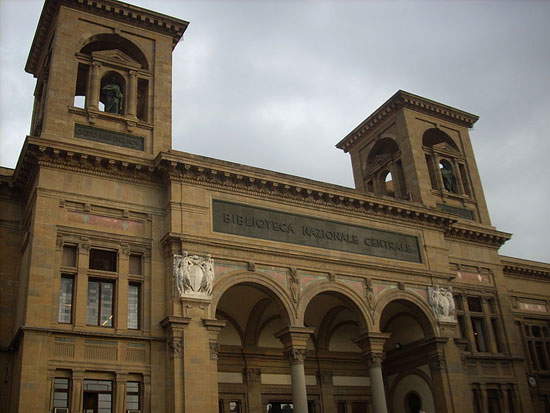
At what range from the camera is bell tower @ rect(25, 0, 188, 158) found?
24234 millimetres

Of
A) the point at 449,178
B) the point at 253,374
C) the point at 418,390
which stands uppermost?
the point at 449,178

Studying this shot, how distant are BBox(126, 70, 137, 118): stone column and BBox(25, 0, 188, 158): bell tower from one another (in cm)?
4

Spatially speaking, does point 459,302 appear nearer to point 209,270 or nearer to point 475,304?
point 475,304

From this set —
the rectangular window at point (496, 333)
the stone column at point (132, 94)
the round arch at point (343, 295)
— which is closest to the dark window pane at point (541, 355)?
the rectangular window at point (496, 333)

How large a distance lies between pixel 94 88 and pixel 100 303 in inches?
339

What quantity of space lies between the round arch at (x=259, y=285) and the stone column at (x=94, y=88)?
8234 mm

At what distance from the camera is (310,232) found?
85.0ft

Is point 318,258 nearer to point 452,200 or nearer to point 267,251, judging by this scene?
point 267,251

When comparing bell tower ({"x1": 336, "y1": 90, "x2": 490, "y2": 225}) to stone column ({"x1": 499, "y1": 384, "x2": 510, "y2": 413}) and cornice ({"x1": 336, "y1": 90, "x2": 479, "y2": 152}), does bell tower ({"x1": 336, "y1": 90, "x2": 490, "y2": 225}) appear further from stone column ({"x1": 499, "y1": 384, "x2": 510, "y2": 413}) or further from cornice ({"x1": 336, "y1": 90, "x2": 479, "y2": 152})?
stone column ({"x1": 499, "y1": 384, "x2": 510, "y2": 413})

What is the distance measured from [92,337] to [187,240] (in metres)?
4.48

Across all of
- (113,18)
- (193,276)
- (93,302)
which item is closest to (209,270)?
(193,276)

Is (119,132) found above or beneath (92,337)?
above

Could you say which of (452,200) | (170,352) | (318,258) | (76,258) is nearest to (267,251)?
(318,258)

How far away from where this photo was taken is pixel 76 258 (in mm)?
21688
